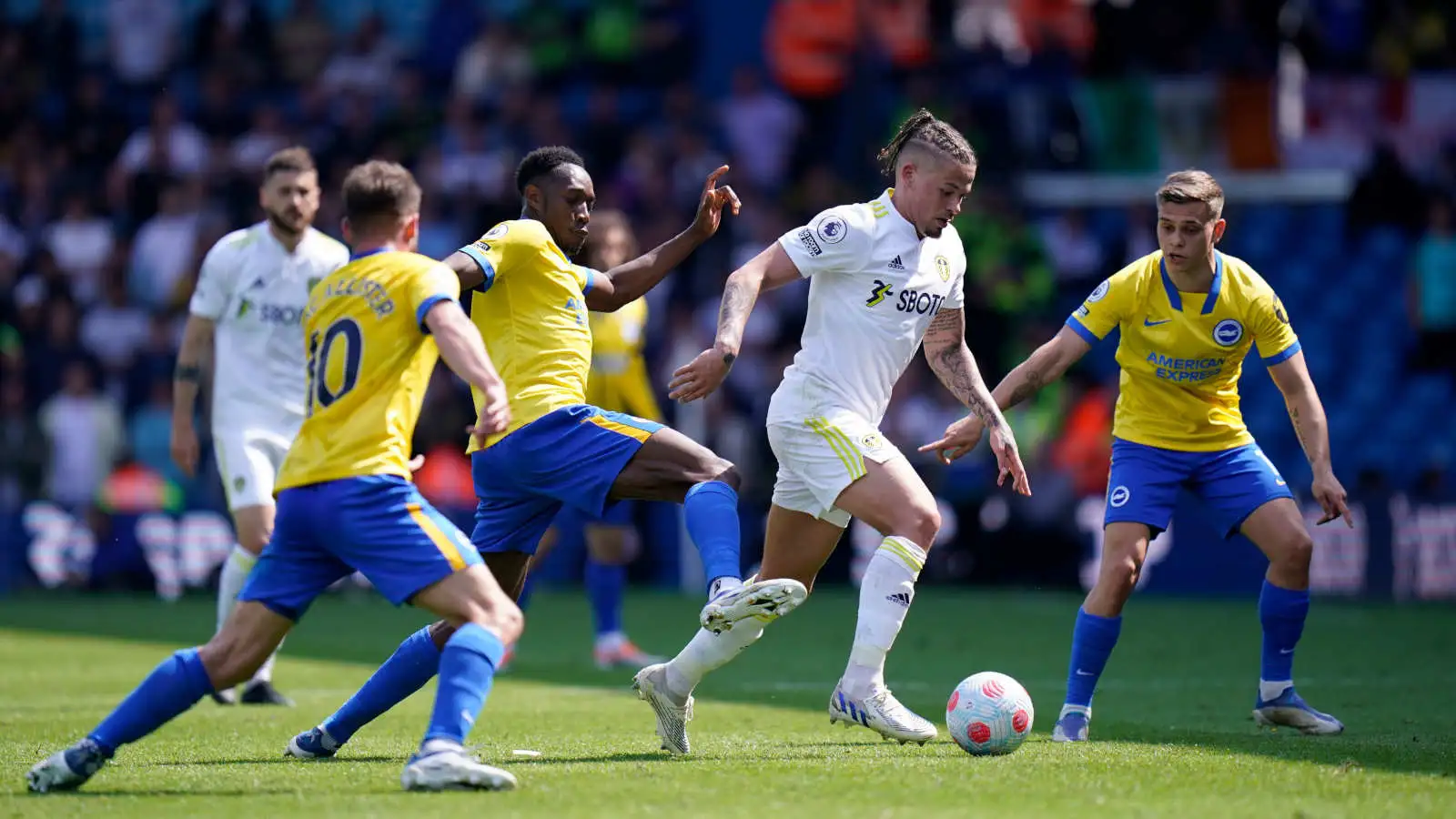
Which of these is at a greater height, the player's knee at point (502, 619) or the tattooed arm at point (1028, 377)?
the tattooed arm at point (1028, 377)

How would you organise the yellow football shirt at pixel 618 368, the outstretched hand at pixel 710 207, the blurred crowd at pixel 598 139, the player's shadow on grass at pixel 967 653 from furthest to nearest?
the blurred crowd at pixel 598 139
the yellow football shirt at pixel 618 368
the player's shadow on grass at pixel 967 653
the outstretched hand at pixel 710 207

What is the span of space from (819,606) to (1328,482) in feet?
26.6

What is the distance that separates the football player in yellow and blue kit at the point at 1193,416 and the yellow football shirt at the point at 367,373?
2.84 m

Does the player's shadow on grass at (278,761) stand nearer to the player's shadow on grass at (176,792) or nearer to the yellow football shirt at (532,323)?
the player's shadow on grass at (176,792)

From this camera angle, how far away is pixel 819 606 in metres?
15.9

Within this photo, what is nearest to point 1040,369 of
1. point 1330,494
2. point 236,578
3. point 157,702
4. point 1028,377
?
point 1028,377

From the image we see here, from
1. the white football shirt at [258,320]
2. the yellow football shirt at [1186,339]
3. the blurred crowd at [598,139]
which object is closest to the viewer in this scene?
the yellow football shirt at [1186,339]

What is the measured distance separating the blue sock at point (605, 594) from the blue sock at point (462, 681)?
235 inches

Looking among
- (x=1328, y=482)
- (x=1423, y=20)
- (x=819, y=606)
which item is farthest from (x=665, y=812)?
(x=1423, y=20)

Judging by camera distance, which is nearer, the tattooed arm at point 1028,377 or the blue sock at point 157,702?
the blue sock at point 157,702

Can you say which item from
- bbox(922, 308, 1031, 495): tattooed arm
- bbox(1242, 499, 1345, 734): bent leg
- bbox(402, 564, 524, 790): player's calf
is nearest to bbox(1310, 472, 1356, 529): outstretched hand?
bbox(1242, 499, 1345, 734): bent leg

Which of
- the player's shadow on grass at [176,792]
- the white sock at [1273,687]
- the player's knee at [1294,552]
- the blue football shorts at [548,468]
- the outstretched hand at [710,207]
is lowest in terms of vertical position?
the player's shadow on grass at [176,792]

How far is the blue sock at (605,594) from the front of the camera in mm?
12000

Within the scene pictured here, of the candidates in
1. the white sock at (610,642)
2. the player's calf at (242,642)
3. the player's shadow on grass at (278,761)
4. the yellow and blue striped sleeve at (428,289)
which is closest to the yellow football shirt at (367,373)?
the yellow and blue striped sleeve at (428,289)
